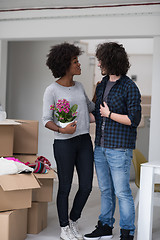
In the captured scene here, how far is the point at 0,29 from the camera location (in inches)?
203

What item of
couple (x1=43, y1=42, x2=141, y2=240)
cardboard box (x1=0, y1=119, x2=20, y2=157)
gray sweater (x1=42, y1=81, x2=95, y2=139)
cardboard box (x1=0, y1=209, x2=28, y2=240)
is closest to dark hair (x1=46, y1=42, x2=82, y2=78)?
couple (x1=43, y1=42, x2=141, y2=240)

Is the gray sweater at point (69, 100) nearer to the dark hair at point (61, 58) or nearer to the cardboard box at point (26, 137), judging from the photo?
the dark hair at point (61, 58)

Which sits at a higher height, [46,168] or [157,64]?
[157,64]

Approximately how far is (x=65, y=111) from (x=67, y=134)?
0.66 ft

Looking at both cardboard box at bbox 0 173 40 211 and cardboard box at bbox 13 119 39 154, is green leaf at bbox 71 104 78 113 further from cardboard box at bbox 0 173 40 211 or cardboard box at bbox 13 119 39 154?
cardboard box at bbox 13 119 39 154

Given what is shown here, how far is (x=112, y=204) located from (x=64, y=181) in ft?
1.47

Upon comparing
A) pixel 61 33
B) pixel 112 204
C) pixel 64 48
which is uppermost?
pixel 61 33

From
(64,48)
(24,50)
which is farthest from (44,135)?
(64,48)

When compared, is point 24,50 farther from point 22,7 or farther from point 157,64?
point 157,64

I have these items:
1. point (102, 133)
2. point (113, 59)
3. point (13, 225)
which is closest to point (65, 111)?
point (102, 133)

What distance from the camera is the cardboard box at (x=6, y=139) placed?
3105mm

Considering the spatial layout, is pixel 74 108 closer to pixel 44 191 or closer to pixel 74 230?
pixel 44 191

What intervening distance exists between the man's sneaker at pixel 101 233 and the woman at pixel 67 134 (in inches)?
3.2

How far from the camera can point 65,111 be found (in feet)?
8.66
